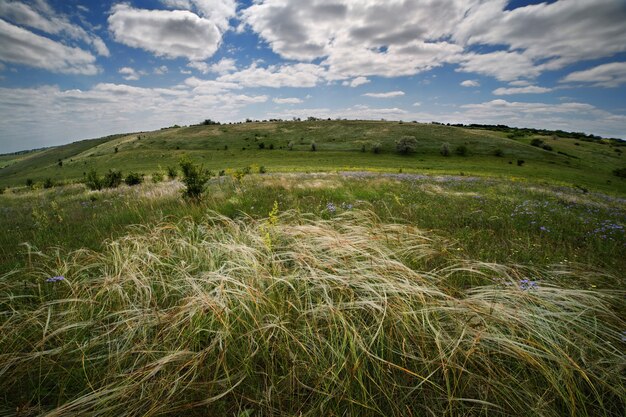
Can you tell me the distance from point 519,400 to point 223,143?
294ft

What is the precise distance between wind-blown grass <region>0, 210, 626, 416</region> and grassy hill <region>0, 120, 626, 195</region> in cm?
4603

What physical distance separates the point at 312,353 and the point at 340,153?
6587 cm

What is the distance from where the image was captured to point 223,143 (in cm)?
8212

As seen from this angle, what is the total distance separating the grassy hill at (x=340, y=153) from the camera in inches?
2080

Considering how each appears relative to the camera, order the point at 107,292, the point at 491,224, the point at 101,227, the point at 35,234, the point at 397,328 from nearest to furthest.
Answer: the point at 397,328
the point at 107,292
the point at 35,234
the point at 101,227
the point at 491,224

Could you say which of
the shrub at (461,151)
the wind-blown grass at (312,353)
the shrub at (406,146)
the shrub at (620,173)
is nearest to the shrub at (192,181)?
the wind-blown grass at (312,353)

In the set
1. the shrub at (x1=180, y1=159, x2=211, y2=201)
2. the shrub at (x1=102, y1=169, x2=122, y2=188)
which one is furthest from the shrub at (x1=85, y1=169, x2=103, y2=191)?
the shrub at (x1=180, y1=159, x2=211, y2=201)

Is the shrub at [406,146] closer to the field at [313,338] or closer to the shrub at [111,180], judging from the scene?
the shrub at [111,180]

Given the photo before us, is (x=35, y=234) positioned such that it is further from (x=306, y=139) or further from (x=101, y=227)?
(x=306, y=139)

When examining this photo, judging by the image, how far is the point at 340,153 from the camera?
215 feet

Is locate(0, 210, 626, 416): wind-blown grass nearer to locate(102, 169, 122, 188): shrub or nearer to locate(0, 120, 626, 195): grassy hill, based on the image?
locate(102, 169, 122, 188): shrub

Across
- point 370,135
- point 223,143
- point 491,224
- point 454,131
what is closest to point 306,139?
point 370,135

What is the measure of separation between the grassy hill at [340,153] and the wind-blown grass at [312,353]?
46.0 m

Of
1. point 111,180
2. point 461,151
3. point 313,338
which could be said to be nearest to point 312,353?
point 313,338
